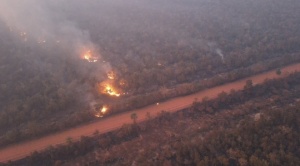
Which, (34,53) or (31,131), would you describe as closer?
(31,131)

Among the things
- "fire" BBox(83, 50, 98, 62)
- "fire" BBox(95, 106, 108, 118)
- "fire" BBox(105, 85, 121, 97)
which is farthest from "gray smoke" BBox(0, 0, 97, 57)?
"fire" BBox(95, 106, 108, 118)

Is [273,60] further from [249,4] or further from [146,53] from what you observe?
[249,4]

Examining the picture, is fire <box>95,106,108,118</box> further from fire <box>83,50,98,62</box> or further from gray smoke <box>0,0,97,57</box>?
gray smoke <box>0,0,97,57</box>

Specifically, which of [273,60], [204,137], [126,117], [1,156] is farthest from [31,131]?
[273,60]

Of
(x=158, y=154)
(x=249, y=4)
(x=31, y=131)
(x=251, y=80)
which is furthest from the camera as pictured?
(x=249, y=4)

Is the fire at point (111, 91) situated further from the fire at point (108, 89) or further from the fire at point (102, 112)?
the fire at point (102, 112)

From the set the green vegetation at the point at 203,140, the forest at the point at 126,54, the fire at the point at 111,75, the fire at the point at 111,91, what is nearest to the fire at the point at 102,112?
the forest at the point at 126,54
